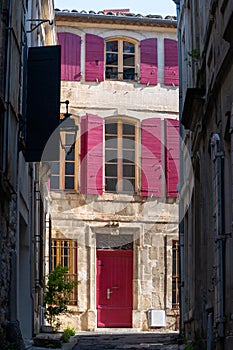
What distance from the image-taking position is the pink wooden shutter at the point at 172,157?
20.7 meters

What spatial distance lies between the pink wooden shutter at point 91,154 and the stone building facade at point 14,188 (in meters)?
5.28

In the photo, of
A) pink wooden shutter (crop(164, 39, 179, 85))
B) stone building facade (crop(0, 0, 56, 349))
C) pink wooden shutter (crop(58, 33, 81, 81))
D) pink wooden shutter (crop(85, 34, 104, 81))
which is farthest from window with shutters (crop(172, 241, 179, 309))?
stone building facade (crop(0, 0, 56, 349))

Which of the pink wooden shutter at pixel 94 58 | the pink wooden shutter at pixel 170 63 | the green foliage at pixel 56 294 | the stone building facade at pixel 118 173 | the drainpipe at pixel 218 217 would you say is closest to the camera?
the drainpipe at pixel 218 217

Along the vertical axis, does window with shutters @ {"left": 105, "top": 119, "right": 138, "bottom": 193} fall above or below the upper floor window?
below

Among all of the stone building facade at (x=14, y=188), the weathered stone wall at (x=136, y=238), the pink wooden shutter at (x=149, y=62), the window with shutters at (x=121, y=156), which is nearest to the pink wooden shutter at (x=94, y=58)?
the pink wooden shutter at (x=149, y=62)

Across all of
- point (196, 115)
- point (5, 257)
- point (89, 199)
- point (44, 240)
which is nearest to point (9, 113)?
point (5, 257)

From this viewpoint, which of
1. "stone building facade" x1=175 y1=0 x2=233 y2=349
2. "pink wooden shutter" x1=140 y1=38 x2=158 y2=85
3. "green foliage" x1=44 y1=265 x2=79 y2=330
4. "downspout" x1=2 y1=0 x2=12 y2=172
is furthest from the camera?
"pink wooden shutter" x1=140 y1=38 x2=158 y2=85

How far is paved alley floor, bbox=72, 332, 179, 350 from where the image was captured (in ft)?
43.6

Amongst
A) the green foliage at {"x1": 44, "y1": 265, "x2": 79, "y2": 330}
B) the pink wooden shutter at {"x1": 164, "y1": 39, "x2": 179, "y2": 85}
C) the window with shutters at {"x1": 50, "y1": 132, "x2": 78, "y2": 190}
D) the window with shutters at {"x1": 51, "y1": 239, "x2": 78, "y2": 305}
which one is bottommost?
the green foliage at {"x1": 44, "y1": 265, "x2": 79, "y2": 330}

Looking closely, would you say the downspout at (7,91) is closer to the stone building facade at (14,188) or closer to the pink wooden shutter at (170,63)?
the stone building facade at (14,188)

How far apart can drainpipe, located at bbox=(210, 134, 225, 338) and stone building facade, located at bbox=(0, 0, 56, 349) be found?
8.84ft

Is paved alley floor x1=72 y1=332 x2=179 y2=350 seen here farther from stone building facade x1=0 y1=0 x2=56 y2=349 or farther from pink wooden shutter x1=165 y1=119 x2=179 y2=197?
pink wooden shutter x1=165 y1=119 x2=179 y2=197

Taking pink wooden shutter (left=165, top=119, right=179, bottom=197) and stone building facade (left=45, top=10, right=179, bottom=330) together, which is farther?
pink wooden shutter (left=165, top=119, right=179, bottom=197)

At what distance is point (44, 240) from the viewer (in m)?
18.4
